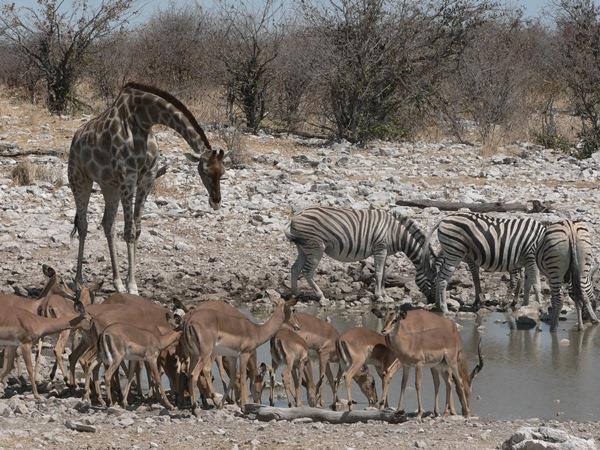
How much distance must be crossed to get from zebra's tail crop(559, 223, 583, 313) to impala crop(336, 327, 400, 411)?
4961 mm

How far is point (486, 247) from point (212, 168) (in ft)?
11.7

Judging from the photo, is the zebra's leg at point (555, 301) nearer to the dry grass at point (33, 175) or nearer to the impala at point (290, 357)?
the impala at point (290, 357)

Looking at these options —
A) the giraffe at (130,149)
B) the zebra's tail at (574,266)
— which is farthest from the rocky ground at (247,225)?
the zebra's tail at (574,266)

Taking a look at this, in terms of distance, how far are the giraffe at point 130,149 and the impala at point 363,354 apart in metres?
4.39

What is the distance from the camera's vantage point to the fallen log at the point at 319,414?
866cm

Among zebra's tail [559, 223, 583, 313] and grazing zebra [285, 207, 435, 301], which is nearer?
zebra's tail [559, 223, 583, 313]

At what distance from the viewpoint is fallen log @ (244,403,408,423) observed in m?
8.66

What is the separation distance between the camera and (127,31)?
29.6m

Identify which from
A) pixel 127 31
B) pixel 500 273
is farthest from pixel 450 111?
pixel 500 273

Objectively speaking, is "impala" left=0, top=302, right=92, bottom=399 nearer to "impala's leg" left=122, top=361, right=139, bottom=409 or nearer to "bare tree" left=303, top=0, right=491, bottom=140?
"impala's leg" left=122, top=361, right=139, bottom=409

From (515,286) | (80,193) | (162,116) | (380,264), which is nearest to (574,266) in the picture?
(515,286)

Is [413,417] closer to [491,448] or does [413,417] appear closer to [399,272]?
[491,448]

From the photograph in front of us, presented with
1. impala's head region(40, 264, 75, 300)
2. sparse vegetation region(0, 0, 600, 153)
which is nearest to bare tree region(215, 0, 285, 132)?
sparse vegetation region(0, 0, 600, 153)

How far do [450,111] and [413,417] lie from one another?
62.2 feet
